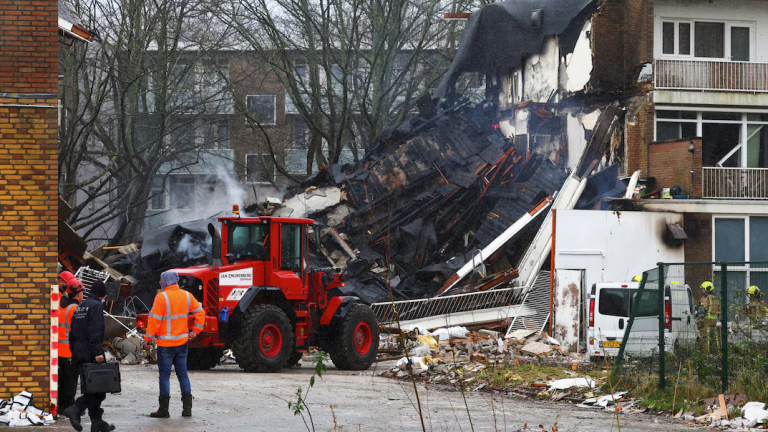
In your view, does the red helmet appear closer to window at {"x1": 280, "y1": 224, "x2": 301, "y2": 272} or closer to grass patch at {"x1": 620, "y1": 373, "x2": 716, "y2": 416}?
window at {"x1": 280, "y1": 224, "x2": 301, "y2": 272}

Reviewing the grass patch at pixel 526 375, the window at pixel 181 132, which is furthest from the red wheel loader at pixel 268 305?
the window at pixel 181 132

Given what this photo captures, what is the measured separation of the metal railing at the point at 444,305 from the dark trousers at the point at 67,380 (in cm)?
1119

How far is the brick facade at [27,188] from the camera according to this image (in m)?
9.74

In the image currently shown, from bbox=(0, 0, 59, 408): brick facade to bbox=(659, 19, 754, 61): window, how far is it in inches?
795

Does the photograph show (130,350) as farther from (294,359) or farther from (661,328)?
(661,328)

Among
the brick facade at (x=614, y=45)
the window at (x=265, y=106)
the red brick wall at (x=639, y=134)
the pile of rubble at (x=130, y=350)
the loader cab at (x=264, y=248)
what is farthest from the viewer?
the window at (x=265, y=106)

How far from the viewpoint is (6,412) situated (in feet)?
30.8

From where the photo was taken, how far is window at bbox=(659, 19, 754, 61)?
86.3 ft

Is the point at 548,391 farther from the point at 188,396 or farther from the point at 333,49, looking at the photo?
the point at 333,49

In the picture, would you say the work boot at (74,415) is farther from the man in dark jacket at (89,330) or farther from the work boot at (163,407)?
the work boot at (163,407)

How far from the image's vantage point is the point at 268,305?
50.1 ft

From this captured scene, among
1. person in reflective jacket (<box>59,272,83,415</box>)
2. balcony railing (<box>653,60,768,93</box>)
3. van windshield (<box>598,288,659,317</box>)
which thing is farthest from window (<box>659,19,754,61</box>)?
person in reflective jacket (<box>59,272,83,415</box>)

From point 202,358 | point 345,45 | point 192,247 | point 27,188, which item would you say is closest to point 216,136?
point 345,45

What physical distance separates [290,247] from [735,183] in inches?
577
